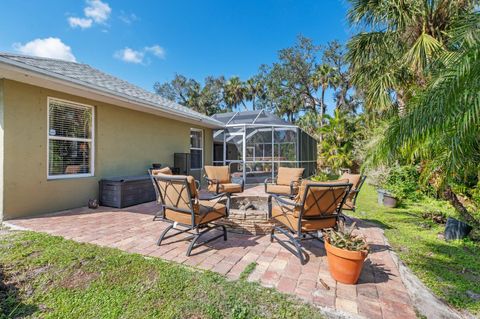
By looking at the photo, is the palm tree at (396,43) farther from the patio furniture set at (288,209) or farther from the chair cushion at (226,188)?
the chair cushion at (226,188)

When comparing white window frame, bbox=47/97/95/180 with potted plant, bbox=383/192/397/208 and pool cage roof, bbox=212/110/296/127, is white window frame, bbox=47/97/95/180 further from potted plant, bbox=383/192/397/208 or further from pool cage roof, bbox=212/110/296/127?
potted plant, bbox=383/192/397/208

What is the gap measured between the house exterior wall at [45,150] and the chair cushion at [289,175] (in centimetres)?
468

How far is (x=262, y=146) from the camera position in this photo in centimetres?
1251

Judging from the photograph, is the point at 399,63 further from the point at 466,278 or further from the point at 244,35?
the point at 244,35

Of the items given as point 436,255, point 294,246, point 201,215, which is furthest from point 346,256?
point 436,255

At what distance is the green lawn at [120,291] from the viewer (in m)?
2.08

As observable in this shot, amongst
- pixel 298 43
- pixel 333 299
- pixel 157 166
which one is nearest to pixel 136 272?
pixel 333 299

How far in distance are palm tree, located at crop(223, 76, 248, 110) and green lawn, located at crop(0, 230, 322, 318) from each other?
86.3 feet

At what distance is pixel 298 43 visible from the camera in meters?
23.9

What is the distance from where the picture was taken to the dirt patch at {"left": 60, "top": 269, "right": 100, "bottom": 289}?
249 centimetres

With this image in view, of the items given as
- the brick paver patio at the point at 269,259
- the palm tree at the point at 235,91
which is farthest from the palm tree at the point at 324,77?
the brick paver patio at the point at 269,259

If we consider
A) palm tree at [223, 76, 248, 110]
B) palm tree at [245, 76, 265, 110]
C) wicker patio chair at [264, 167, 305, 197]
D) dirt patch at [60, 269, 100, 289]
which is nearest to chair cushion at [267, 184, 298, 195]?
wicker patio chair at [264, 167, 305, 197]

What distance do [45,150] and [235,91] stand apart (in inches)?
942

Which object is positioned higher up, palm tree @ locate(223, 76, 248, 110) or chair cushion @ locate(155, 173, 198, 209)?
palm tree @ locate(223, 76, 248, 110)
